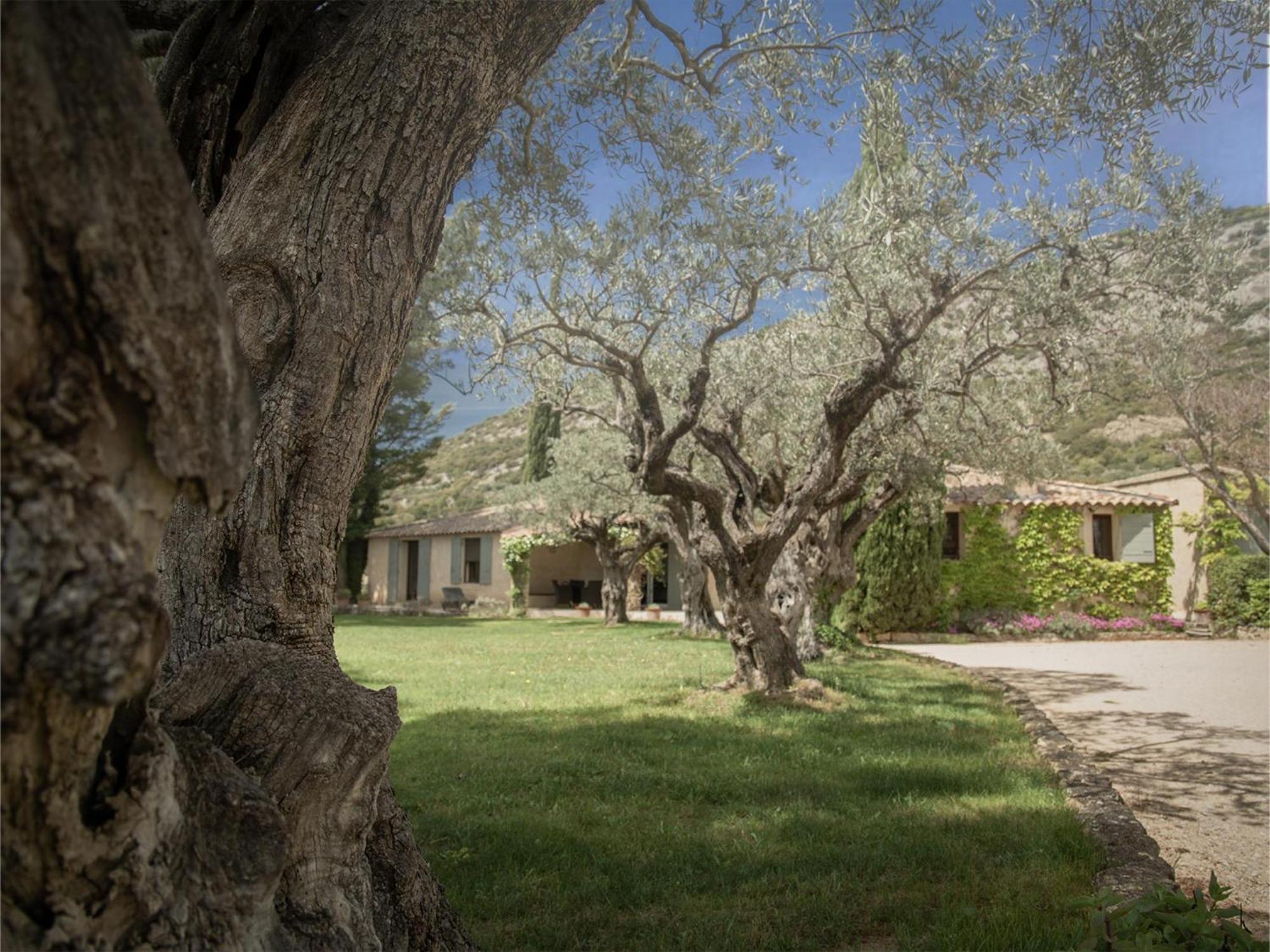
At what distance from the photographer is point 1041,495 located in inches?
927

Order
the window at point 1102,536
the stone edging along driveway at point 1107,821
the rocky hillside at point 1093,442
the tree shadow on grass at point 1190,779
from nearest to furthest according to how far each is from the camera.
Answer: the stone edging along driveway at point 1107,821 < the tree shadow on grass at point 1190,779 < the rocky hillside at point 1093,442 < the window at point 1102,536

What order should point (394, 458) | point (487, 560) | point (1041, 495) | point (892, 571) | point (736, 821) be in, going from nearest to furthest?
point (736, 821)
point (892, 571)
point (1041, 495)
point (487, 560)
point (394, 458)

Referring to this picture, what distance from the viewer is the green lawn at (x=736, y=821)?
146 inches

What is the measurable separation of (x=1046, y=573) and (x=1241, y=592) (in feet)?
13.5

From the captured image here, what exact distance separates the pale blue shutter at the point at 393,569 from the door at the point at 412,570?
410 millimetres

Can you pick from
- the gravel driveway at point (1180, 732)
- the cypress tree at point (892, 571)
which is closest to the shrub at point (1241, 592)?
the gravel driveway at point (1180, 732)

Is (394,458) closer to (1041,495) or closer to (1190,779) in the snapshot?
(1041,495)

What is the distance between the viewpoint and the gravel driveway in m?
5.20

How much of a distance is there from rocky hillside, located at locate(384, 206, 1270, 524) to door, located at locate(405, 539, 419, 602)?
139 inches

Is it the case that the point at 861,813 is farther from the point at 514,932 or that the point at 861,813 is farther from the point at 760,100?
the point at 760,100

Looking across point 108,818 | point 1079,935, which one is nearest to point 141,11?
point 108,818

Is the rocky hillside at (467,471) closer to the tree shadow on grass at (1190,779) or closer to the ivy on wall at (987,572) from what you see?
the ivy on wall at (987,572)

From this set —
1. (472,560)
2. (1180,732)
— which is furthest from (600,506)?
(1180,732)

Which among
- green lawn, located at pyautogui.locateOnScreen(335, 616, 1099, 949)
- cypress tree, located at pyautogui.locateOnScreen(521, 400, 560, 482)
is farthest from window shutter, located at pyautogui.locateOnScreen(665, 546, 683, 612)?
green lawn, located at pyautogui.locateOnScreen(335, 616, 1099, 949)
